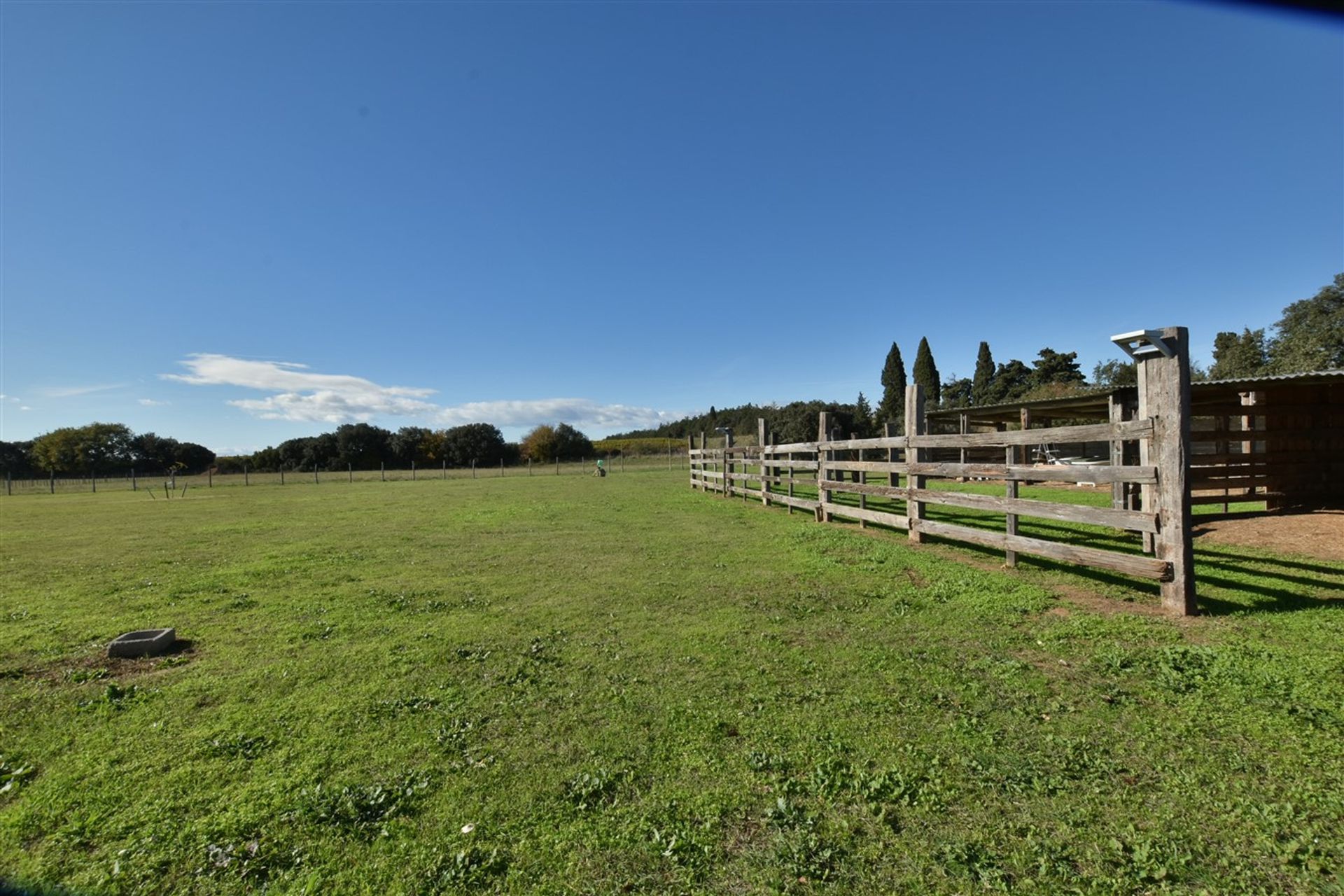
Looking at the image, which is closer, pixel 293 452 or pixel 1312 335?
pixel 1312 335

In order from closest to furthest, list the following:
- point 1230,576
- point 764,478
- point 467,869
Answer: point 467,869, point 1230,576, point 764,478

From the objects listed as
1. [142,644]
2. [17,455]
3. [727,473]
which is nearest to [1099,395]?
[727,473]

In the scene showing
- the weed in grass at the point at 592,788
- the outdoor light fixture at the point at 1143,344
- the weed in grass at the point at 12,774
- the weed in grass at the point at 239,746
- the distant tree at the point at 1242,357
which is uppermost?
the distant tree at the point at 1242,357

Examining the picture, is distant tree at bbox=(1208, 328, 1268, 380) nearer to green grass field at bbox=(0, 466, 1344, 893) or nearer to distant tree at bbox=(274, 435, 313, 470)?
green grass field at bbox=(0, 466, 1344, 893)

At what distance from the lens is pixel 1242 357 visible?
39469 millimetres

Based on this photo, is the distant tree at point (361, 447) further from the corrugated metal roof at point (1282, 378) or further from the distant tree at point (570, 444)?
the corrugated metal roof at point (1282, 378)

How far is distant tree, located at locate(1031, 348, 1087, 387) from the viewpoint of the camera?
166ft

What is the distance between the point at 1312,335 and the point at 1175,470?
51339mm

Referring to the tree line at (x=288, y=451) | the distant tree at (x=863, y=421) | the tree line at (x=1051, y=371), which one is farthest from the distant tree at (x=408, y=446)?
the distant tree at (x=863, y=421)

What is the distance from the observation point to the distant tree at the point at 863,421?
5560 centimetres

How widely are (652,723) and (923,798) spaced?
1.47 m

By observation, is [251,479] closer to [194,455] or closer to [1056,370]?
[194,455]

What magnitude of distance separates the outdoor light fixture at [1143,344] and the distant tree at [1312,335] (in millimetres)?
40646

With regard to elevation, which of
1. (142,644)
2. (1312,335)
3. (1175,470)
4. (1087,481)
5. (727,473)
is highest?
(1312,335)
